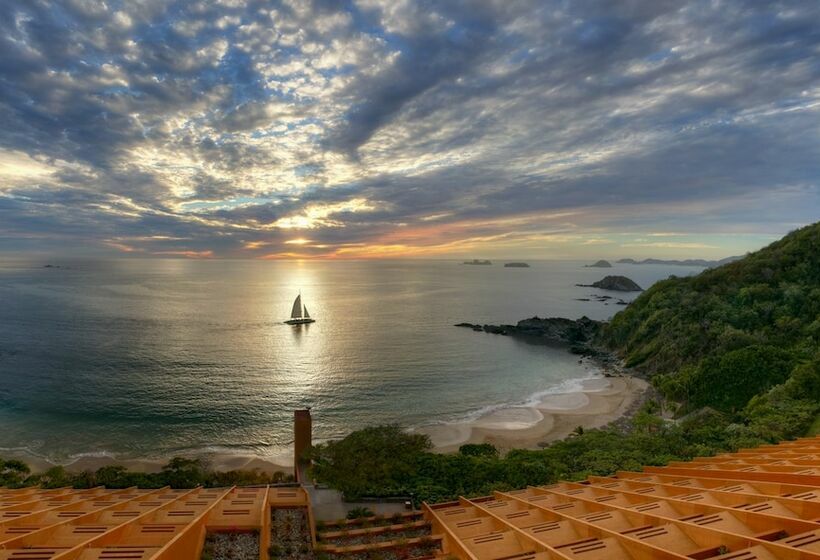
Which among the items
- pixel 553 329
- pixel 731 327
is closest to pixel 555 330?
pixel 553 329

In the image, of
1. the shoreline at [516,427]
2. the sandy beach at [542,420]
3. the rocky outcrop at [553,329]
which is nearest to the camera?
the shoreline at [516,427]

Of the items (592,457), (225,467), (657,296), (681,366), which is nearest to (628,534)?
(592,457)

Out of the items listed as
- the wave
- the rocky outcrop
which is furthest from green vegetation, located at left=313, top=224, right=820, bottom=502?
the wave

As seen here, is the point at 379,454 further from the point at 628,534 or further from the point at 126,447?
the point at 126,447

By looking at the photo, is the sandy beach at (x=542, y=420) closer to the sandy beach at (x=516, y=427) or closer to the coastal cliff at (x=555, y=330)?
the sandy beach at (x=516, y=427)

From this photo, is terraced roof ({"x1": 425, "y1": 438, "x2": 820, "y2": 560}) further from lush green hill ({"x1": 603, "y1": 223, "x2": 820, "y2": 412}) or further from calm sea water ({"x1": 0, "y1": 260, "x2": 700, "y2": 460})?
lush green hill ({"x1": 603, "y1": 223, "x2": 820, "y2": 412})

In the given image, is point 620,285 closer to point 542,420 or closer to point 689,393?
point 689,393

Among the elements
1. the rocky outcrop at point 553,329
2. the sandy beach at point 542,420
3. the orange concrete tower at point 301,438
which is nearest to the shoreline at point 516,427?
the sandy beach at point 542,420
